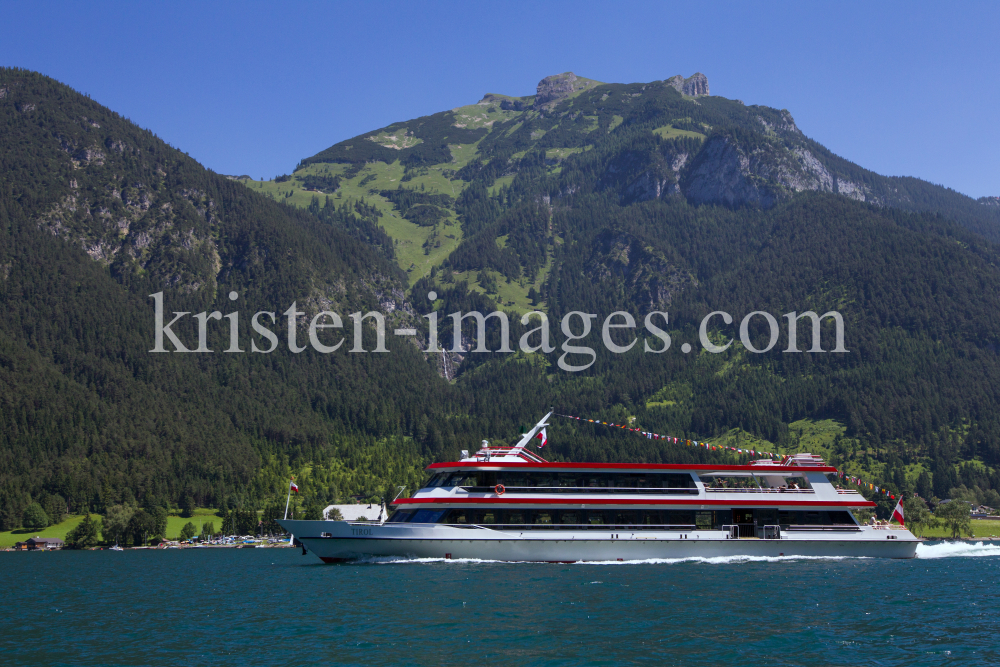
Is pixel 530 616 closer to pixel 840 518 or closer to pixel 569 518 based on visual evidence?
pixel 569 518

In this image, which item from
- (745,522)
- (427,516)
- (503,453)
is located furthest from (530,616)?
(745,522)

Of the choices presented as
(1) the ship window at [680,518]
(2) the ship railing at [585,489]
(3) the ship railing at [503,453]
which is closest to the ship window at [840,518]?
(2) the ship railing at [585,489]

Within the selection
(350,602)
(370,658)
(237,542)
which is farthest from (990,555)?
(237,542)

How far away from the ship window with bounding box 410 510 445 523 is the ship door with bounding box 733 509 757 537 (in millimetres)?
24504

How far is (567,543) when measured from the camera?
71.9m

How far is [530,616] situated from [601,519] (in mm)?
27816

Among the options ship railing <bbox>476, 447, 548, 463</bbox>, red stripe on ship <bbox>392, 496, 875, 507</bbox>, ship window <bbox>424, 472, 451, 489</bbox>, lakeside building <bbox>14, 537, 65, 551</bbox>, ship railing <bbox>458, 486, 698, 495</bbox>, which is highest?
ship railing <bbox>476, 447, 548, 463</bbox>

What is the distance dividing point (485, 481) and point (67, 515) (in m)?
140

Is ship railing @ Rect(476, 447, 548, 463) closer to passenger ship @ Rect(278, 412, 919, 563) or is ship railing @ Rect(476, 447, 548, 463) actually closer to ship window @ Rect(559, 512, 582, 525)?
passenger ship @ Rect(278, 412, 919, 563)

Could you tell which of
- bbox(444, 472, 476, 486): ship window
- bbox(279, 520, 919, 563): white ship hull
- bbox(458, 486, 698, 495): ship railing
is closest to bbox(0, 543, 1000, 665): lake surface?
bbox(279, 520, 919, 563): white ship hull

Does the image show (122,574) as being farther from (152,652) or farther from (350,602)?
(152,652)

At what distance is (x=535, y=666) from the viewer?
36.1 metres

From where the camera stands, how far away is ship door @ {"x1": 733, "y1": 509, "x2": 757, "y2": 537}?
2968 inches

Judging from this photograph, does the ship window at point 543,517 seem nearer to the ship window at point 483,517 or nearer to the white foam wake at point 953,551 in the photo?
the ship window at point 483,517
